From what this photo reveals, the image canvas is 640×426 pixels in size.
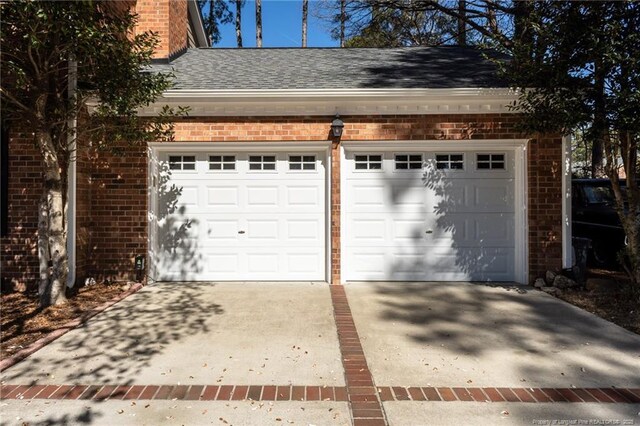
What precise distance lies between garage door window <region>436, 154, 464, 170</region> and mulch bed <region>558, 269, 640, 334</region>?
8.71 feet

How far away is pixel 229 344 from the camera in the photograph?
4.68 m

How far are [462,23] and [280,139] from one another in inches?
476

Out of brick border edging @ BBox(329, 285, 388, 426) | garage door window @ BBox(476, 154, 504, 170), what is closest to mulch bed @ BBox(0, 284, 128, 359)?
brick border edging @ BBox(329, 285, 388, 426)

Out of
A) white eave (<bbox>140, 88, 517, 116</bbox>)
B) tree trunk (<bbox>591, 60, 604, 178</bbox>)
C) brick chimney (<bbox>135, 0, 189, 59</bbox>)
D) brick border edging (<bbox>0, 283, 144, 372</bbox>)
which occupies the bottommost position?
brick border edging (<bbox>0, 283, 144, 372</bbox>)

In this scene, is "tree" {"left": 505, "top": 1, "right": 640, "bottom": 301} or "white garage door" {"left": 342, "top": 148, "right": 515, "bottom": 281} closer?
"tree" {"left": 505, "top": 1, "right": 640, "bottom": 301}

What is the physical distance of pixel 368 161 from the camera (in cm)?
787

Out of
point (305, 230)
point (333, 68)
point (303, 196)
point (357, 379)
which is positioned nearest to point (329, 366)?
point (357, 379)

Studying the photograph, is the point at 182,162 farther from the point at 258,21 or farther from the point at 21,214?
the point at 258,21

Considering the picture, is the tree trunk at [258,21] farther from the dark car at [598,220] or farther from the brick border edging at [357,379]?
the brick border edging at [357,379]

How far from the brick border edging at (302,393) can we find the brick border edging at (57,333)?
58 centimetres

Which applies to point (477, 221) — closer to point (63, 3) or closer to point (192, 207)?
point (192, 207)

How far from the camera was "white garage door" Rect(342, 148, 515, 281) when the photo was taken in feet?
25.5

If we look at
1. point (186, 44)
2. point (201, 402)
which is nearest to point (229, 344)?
point (201, 402)

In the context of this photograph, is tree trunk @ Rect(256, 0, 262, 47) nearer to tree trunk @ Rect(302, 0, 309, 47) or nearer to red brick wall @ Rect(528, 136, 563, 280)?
tree trunk @ Rect(302, 0, 309, 47)
